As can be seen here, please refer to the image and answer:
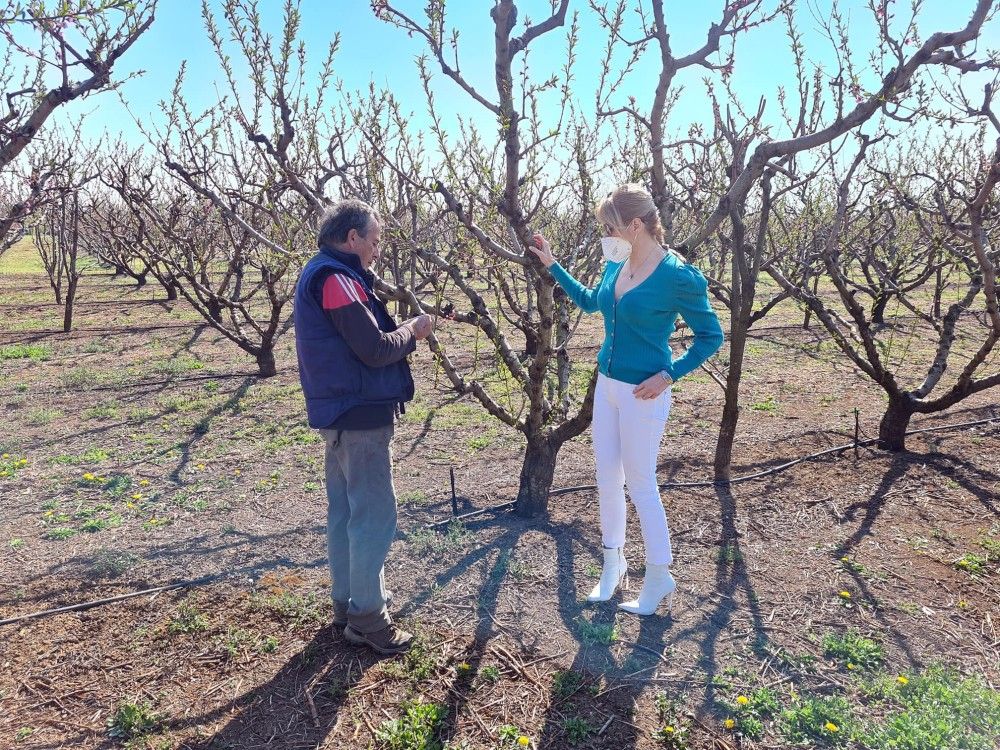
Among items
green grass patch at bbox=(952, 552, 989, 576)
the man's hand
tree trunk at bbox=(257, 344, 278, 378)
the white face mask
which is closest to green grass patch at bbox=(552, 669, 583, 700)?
the man's hand

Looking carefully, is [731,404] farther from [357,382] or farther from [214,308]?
[214,308]

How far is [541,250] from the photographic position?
2984mm

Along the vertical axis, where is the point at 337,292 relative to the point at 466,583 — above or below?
above

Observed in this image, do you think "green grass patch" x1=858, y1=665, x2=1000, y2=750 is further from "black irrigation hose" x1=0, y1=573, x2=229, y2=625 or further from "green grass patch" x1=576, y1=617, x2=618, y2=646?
"black irrigation hose" x1=0, y1=573, x2=229, y2=625

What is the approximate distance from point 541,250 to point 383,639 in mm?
1676

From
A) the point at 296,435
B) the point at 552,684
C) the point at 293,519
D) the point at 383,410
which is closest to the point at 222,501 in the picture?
the point at 293,519

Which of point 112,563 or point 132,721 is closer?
point 132,721

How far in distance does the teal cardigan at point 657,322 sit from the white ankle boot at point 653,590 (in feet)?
2.62

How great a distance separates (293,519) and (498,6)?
2.83 m

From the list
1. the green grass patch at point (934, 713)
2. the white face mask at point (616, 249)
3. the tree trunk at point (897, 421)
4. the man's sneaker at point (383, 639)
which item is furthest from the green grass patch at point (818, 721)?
the tree trunk at point (897, 421)

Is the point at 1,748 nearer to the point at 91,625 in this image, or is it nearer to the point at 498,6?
the point at 91,625

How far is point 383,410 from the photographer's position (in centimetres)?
247

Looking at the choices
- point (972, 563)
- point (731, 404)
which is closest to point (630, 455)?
point (731, 404)

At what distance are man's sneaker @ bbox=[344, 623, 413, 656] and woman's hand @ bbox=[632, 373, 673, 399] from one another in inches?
50.6
